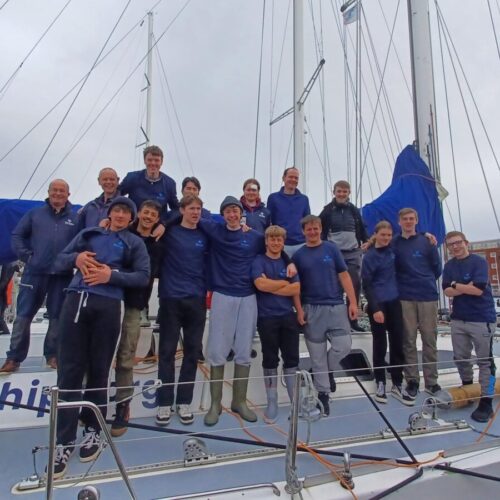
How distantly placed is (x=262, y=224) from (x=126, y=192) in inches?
50.6

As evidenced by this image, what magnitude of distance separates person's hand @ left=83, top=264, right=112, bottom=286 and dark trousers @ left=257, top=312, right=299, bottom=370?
126 cm

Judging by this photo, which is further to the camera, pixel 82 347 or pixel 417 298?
pixel 417 298

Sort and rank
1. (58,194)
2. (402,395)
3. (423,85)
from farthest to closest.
A: (423,85)
(402,395)
(58,194)

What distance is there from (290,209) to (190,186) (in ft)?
3.42

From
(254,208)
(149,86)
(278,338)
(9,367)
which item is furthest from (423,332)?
(149,86)

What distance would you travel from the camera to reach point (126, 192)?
12.2 feet

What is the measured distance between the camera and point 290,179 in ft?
13.9

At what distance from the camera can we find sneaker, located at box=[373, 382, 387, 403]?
365 centimetres

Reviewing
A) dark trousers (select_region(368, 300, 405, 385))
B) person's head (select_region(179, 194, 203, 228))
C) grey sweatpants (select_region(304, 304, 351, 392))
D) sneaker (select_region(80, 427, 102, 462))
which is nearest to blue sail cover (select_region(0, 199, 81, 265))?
person's head (select_region(179, 194, 203, 228))

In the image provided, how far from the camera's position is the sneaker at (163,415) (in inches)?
120

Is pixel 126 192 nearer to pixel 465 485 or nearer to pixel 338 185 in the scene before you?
pixel 338 185

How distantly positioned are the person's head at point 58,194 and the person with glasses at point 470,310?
11.3 feet

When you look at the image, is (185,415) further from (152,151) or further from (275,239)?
(152,151)

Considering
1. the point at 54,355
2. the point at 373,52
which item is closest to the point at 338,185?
the point at 54,355
